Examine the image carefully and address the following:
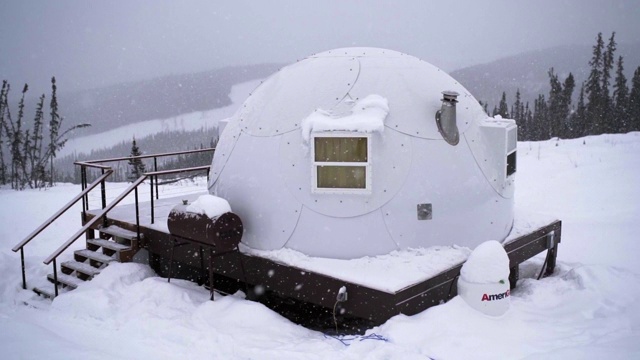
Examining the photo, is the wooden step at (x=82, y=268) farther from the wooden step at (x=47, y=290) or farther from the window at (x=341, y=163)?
the window at (x=341, y=163)

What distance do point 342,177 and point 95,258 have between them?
189 inches

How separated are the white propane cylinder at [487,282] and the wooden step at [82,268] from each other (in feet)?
19.2

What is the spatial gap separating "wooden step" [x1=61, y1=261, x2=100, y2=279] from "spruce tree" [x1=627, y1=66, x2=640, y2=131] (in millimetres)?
60953

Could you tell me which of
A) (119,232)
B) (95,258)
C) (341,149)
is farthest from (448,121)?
(95,258)

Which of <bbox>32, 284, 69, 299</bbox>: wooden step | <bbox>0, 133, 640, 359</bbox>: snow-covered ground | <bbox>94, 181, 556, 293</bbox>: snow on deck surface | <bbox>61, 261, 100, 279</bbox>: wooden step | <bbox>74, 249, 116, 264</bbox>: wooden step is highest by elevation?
<bbox>94, 181, 556, 293</bbox>: snow on deck surface

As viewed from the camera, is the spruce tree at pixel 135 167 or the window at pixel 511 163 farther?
the spruce tree at pixel 135 167

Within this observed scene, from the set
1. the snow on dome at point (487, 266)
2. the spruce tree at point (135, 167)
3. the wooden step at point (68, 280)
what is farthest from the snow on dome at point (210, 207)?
the spruce tree at point (135, 167)

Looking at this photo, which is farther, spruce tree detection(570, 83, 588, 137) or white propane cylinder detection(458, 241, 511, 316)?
spruce tree detection(570, 83, 588, 137)

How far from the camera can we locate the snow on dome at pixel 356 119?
6.93 metres

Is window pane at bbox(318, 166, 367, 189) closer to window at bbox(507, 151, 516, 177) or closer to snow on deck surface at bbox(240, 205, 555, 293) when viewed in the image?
snow on deck surface at bbox(240, 205, 555, 293)

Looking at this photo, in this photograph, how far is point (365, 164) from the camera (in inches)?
273

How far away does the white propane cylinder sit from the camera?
6.55 m

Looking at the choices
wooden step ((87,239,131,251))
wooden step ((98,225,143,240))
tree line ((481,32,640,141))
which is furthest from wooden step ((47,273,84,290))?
tree line ((481,32,640,141))

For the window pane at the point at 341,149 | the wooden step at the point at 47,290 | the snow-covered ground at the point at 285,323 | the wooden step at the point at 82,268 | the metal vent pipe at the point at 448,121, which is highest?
the metal vent pipe at the point at 448,121
